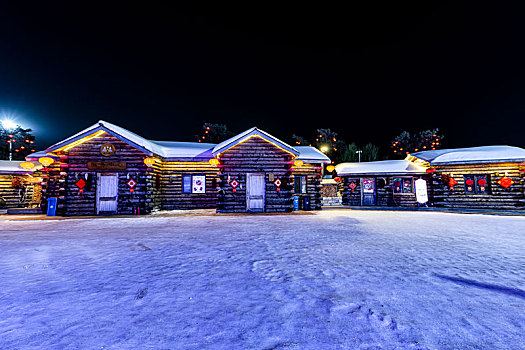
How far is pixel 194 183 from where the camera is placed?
15.9 metres

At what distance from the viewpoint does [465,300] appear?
284cm

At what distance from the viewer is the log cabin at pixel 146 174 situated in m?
12.9

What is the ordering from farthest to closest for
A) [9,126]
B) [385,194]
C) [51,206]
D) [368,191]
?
1. [9,126]
2. [368,191]
3. [385,194]
4. [51,206]

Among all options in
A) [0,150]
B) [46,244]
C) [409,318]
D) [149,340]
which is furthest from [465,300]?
[0,150]

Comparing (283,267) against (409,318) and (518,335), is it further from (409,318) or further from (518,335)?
(518,335)

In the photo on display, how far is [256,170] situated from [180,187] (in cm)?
579

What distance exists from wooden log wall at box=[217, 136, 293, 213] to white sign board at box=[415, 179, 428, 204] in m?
11.2

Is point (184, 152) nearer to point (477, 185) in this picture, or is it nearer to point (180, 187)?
point (180, 187)

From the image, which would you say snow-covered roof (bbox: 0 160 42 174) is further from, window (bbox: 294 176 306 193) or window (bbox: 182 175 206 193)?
window (bbox: 294 176 306 193)

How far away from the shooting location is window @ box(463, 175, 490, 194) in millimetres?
15680

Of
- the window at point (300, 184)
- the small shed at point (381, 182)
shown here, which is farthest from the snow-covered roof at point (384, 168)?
the window at point (300, 184)

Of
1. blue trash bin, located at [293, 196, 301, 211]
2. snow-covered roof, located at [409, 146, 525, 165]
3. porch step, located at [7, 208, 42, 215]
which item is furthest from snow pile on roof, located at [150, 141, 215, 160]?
snow-covered roof, located at [409, 146, 525, 165]

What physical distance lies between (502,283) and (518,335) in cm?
161

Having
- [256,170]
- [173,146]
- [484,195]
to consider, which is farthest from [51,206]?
[484,195]
